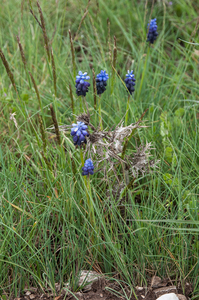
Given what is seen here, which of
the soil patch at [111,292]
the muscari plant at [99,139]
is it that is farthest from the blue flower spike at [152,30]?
the soil patch at [111,292]

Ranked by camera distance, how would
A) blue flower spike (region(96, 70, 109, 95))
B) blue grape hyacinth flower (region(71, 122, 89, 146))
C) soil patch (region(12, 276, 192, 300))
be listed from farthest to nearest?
blue flower spike (region(96, 70, 109, 95)) < soil patch (region(12, 276, 192, 300)) < blue grape hyacinth flower (region(71, 122, 89, 146))

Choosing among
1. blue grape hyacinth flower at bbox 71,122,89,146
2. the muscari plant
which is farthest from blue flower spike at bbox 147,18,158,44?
blue grape hyacinth flower at bbox 71,122,89,146

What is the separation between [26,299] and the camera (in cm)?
180

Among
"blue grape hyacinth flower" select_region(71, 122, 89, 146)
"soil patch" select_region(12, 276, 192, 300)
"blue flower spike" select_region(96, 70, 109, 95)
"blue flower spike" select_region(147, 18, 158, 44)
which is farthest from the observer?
"blue flower spike" select_region(147, 18, 158, 44)

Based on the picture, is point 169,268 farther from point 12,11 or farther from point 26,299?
point 12,11

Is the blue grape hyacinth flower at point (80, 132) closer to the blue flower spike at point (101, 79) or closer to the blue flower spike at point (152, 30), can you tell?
the blue flower spike at point (101, 79)

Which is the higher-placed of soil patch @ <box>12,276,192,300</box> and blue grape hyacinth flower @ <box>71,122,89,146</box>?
blue grape hyacinth flower @ <box>71,122,89,146</box>

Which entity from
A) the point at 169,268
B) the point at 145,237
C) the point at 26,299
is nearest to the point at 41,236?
the point at 26,299

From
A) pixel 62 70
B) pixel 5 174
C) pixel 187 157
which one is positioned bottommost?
pixel 187 157

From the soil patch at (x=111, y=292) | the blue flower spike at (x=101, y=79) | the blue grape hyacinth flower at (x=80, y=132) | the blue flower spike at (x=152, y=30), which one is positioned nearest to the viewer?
the blue grape hyacinth flower at (x=80, y=132)

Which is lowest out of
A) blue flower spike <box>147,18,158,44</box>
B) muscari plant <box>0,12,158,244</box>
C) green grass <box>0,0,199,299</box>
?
green grass <box>0,0,199,299</box>

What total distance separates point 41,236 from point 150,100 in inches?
60.3

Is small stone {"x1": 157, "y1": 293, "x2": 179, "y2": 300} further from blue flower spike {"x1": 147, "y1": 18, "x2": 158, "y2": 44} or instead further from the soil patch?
blue flower spike {"x1": 147, "y1": 18, "x2": 158, "y2": 44}

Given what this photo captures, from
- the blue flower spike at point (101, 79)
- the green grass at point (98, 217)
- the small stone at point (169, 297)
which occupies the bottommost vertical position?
the small stone at point (169, 297)
